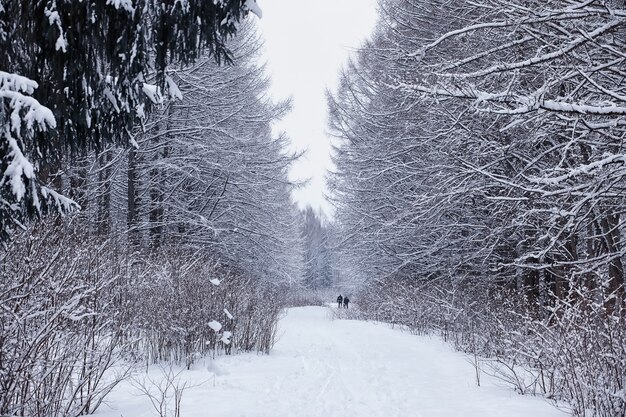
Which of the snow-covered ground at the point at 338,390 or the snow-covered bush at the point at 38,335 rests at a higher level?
the snow-covered bush at the point at 38,335

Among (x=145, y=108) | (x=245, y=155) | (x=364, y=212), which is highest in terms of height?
(x=245, y=155)

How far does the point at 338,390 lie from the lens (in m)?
5.73

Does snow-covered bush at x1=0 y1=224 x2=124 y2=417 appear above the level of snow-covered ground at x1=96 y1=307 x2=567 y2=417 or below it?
above

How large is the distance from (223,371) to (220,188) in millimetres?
9812

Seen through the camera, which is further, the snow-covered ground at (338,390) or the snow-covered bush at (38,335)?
the snow-covered ground at (338,390)

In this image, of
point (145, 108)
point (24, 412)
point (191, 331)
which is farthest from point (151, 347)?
point (145, 108)

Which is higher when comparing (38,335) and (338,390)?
(38,335)

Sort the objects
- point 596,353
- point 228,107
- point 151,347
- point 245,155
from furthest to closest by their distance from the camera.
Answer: point 245,155
point 228,107
point 151,347
point 596,353

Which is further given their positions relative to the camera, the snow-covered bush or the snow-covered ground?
the snow-covered ground

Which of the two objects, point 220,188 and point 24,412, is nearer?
point 24,412

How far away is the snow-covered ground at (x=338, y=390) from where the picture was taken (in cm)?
464

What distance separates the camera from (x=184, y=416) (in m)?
4.12

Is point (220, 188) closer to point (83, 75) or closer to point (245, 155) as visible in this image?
point (245, 155)

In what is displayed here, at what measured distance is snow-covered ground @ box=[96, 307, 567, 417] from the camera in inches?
183
